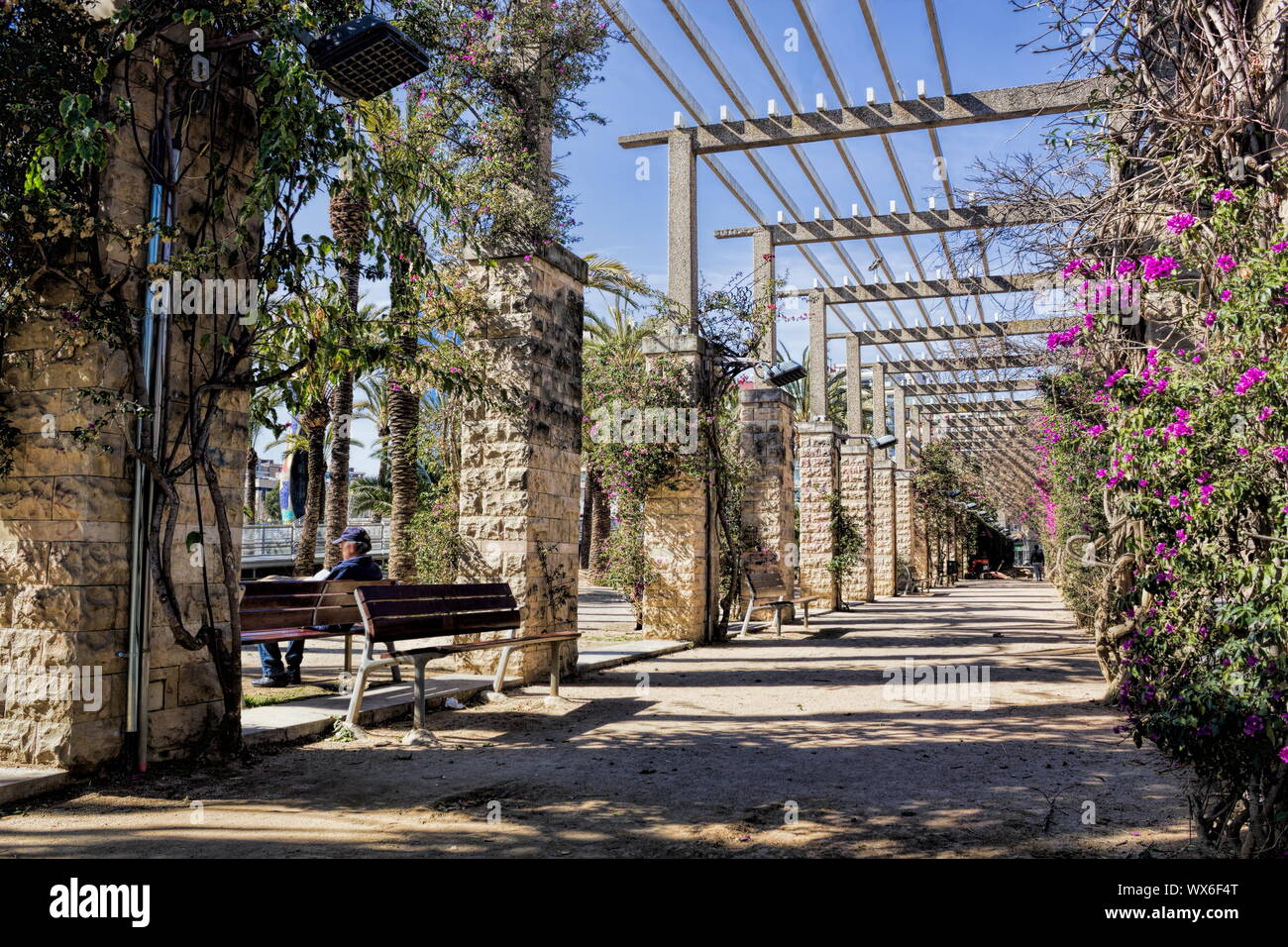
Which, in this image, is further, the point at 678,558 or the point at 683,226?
the point at 683,226

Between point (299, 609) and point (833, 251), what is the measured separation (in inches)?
461

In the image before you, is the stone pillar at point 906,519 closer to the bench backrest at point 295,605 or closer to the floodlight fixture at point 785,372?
the floodlight fixture at point 785,372

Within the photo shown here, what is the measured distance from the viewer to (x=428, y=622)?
5.69 metres

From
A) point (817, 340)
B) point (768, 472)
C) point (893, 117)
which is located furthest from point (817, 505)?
point (893, 117)

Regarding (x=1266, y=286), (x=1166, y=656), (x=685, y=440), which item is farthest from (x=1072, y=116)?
(x=685, y=440)

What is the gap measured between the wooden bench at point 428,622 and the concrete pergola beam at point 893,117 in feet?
24.2

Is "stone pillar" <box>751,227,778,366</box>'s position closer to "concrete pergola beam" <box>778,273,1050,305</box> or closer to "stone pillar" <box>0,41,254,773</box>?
"concrete pergola beam" <box>778,273,1050,305</box>

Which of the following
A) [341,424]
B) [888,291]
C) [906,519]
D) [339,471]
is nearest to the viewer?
[341,424]

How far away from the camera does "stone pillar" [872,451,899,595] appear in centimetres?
2161

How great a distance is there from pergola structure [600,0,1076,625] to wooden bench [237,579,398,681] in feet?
16.5

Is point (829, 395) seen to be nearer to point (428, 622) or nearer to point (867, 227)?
point (867, 227)

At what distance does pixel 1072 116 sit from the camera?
15.5 ft
